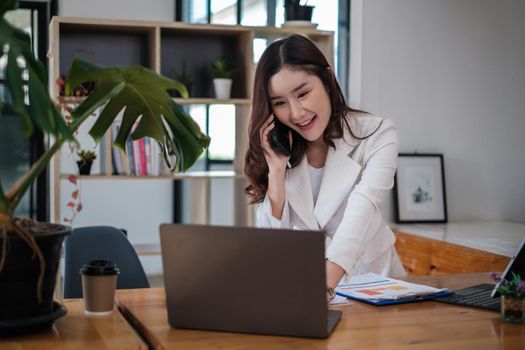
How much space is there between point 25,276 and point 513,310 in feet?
3.64

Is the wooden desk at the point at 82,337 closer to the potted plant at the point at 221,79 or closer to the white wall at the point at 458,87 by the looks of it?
the white wall at the point at 458,87

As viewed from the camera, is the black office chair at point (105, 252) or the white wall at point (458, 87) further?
the white wall at point (458, 87)

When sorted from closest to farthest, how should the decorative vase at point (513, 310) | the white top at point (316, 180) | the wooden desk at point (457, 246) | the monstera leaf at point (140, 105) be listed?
the monstera leaf at point (140, 105) → the decorative vase at point (513, 310) → the white top at point (316, 180) → the wooden desk at point (457, 246)

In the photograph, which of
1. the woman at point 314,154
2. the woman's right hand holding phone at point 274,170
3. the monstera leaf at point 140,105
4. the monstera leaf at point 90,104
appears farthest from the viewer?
the woman's right hand holding phone at point 274,170

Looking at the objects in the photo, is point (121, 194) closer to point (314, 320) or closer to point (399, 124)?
point (399, 124)

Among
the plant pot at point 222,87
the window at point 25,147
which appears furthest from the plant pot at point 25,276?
the window at point 25,147

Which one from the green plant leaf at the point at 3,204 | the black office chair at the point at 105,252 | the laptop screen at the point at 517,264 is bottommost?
the black office chair at the point at 105,252

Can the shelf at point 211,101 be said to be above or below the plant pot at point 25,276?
above

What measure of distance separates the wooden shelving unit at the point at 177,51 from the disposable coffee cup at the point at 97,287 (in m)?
2.80

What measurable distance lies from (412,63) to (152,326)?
10.5 ft

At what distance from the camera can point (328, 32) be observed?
Answer: 4887 millimetres

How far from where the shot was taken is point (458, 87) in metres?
4.60

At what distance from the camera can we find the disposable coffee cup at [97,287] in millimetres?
1782

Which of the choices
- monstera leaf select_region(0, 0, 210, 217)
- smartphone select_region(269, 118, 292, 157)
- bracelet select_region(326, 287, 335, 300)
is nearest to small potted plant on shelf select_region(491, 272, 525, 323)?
bracelet select_region(326, 287, 335, 300)
